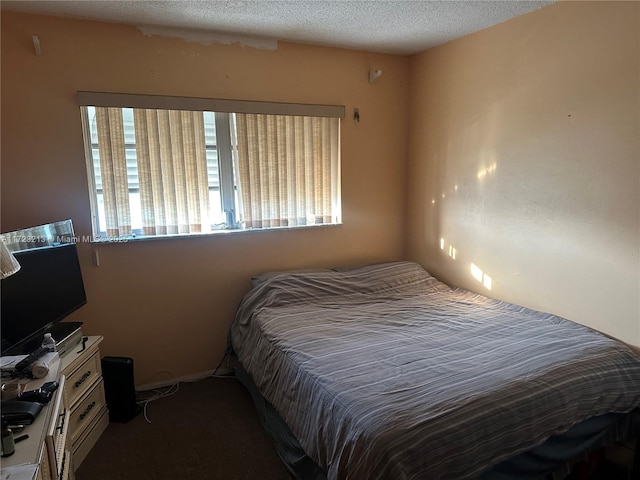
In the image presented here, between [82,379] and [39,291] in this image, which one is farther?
[82,379]

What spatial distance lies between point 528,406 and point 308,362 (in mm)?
960

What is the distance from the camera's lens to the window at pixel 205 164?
2.67 meters

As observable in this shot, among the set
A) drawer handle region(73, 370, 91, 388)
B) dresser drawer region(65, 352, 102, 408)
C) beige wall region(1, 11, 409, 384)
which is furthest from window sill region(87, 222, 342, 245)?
drawer handle region(73, 370, 91, 388)

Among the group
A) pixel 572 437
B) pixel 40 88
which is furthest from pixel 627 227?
pixel 40 88

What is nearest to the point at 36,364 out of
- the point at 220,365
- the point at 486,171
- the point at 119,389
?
the point at 119,389

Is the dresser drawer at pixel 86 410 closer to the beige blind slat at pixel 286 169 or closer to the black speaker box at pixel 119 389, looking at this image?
the black speaker box at pixel 119 389

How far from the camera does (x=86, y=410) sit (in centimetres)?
224

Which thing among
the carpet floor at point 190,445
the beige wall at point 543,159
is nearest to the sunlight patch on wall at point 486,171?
the beige wall at point 543,159

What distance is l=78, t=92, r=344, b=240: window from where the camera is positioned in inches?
105

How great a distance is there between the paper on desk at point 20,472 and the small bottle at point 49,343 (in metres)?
0.90

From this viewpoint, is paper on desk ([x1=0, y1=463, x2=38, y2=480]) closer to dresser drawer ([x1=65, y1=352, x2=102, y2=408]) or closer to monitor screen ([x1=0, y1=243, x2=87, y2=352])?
monitor screen ([x1=0, y1=243, x2=87, y2=352])

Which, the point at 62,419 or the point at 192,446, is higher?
the point at 62,419

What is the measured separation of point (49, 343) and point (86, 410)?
521 millimetres

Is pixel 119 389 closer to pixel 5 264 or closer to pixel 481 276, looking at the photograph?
pixel 5 264
